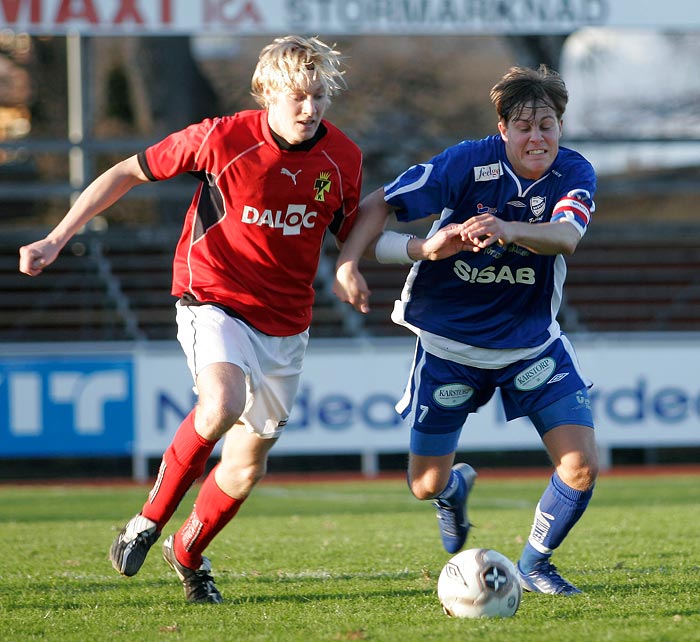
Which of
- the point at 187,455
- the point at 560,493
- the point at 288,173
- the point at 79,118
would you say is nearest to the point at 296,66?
the point at 288,173

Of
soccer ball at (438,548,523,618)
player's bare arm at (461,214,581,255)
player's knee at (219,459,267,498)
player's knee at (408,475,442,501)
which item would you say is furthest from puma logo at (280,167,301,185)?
soccer ball at (438,548,523,618)

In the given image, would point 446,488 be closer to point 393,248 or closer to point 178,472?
point 393,248

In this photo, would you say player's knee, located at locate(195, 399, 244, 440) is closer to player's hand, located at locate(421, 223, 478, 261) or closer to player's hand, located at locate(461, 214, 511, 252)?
player's hand, located at locate(421, 223, 478, 261)

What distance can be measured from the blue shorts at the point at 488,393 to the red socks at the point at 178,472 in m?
1.12

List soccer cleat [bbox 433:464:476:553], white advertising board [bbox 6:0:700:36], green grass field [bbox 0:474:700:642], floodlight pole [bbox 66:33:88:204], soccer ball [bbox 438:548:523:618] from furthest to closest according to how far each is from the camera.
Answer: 1. floodlight pole [bbox 66:33:88:204]
2. white advertising board [bbox 6:0:700:36]
3. soccer cleat [bbox 433:464:476:553]
4. soccer ball [bbox 438:548:523:618]
5. green grass field [bbox 0:474:700:642]

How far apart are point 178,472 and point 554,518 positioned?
1.63 meters

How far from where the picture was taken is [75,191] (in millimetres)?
16047

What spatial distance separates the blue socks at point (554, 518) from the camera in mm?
5141

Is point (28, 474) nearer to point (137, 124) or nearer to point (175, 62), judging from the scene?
point (175, 62)

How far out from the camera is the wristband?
5.04 m

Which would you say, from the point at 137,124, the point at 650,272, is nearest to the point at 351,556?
the point at 650,272

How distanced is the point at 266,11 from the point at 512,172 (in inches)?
407

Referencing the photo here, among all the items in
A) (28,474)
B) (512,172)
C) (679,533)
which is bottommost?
(28,474)

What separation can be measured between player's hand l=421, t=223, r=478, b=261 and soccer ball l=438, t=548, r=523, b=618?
1.22 metres
